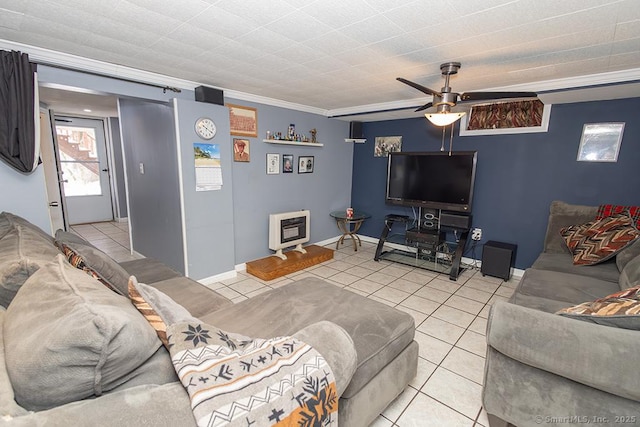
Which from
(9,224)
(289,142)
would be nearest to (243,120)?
(289,142)

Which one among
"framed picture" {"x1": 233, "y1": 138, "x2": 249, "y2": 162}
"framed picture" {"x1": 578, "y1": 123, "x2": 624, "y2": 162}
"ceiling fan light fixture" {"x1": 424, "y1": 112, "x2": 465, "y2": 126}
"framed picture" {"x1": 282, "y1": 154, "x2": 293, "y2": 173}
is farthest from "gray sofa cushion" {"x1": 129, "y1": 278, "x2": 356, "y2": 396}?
"framed picture" {"x1": 578, "y1": 123, "x2": 624, "y2": 162}

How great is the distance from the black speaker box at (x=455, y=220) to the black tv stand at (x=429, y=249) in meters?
0.04

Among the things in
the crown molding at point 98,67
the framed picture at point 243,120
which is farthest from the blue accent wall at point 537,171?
the crown molding at point 98,67

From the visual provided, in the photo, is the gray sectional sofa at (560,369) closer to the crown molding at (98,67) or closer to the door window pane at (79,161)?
the crown molding at (98,67)

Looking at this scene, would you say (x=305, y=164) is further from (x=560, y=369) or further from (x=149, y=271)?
(x=560, y=369)

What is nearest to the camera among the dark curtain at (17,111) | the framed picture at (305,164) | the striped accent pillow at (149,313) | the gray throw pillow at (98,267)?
A: the striped accent pillow at (149,313)

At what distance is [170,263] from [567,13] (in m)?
4.18

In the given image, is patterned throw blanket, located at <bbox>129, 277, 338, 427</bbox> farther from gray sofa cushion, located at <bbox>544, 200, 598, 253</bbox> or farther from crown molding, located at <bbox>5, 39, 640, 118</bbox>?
gray sofa cushion, located at <bbox>544, 200, 598, 253</bbox>

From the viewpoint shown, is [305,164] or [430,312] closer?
[430,312]

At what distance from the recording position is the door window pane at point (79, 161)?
598 cm

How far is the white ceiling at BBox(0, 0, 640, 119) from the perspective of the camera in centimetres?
162

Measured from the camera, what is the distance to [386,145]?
16.2 feet

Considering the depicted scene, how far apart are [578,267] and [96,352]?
3492 millimetres

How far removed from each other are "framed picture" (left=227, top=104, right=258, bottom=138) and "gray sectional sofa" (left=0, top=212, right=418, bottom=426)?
2347 millimetres
